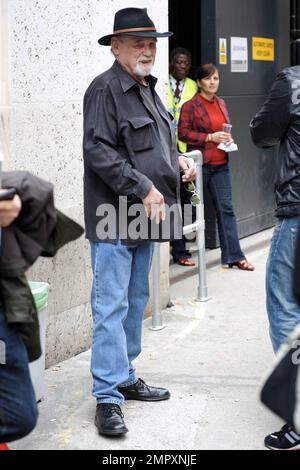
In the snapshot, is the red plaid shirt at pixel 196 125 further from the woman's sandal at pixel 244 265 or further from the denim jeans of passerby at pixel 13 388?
the denim jeans of passerby at pixel 13 388

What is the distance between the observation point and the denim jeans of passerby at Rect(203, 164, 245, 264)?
8.13 m

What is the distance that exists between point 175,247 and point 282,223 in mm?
4119

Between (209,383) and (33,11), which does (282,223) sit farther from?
(33,11)

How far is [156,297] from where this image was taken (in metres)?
6.32

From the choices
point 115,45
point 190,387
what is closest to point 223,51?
point 115,45

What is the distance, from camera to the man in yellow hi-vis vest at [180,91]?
8516mm

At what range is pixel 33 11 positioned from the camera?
17.4 ft

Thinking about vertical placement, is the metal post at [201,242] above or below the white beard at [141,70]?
below

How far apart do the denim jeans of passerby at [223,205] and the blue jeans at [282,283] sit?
11.8 ft

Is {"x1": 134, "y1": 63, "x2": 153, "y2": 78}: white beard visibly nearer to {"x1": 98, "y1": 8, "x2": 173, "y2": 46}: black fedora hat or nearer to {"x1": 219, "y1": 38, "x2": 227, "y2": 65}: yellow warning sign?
{"x1": 98, "y1": 8, "x2": 173, "y2": 46}: black fedora hat

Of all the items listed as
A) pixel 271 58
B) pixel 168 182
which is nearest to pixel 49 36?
pixel 168 182

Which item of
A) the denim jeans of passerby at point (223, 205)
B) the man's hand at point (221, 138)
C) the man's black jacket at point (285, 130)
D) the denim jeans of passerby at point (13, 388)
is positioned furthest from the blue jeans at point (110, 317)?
the denim jeans of passerby at point (223, 205)

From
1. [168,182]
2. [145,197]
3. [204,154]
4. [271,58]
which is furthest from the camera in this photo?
[271,58]

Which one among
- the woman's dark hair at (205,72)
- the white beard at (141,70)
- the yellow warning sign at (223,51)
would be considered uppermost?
the yellow warning sign at (223,51)
